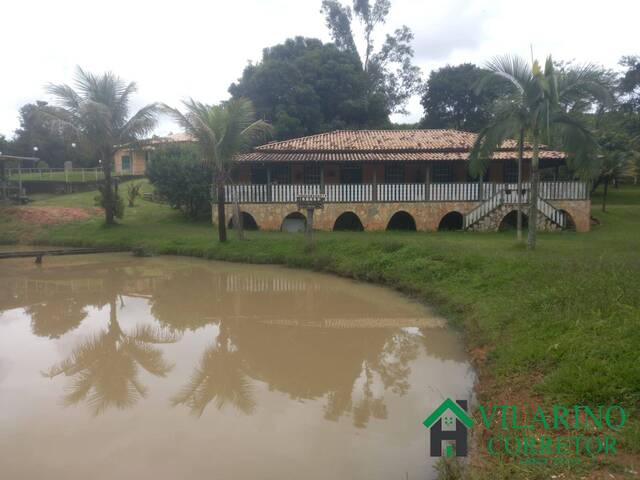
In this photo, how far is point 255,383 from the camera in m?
6.23

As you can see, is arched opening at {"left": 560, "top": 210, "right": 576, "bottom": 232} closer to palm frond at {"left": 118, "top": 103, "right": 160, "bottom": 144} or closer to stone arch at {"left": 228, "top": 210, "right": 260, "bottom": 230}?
stone arch at {"left": 228, "top": 210, "right": 260, "bottom": 230}

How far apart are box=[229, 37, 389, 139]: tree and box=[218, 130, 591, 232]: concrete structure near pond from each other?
6.18 metres

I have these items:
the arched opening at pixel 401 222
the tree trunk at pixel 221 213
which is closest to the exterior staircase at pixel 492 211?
the arched opening at pixel 401 222

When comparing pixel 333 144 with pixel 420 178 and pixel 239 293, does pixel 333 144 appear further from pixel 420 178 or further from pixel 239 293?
pixel 239 293

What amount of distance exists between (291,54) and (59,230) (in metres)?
15.9

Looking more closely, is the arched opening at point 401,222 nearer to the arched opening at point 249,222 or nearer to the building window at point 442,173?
the building window at point 442,173

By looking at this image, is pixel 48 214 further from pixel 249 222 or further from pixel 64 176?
pixel 249 222

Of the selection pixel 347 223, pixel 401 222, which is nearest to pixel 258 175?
pixel 347 223

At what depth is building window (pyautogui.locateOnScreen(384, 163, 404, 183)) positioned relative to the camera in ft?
67.4

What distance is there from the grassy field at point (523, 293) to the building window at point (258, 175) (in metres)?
3.15

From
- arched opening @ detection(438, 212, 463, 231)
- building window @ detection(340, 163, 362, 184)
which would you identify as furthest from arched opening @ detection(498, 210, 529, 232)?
building window @ detection(340, 163, 362, 184)

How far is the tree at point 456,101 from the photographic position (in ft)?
106

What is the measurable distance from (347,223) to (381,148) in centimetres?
348

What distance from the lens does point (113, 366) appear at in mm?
6930
